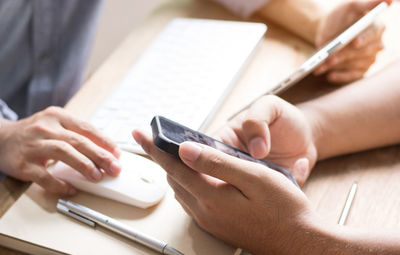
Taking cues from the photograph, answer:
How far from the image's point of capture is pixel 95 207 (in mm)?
569

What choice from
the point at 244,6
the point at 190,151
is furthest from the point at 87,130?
the point at 244,6

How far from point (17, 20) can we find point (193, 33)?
15.9 inches

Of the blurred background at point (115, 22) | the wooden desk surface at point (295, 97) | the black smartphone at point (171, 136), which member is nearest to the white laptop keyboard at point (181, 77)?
the wooden desk surface at point (295, 97)

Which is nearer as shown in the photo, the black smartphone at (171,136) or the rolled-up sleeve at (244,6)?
the black smartphone at (171,136)

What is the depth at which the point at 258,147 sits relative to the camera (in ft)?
1.86

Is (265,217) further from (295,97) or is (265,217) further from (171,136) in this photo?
(295,97)

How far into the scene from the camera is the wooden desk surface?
57cm

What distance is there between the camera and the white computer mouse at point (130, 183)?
56cm

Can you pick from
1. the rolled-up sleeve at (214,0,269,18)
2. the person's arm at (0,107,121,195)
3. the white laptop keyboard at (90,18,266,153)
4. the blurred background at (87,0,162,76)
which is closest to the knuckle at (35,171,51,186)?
the person's arm at (0,107,121,195)

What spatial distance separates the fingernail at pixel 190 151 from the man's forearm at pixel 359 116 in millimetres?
267

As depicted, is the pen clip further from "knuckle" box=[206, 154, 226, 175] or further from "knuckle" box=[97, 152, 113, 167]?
"knuckle" box=[206, 154, 226, 175]

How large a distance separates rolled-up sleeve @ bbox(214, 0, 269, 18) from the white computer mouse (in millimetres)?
464

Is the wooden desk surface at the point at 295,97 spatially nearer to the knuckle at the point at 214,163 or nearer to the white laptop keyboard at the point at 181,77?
the white laptop keyboard at the point at 181,77

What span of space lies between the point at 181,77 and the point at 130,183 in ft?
0.83
